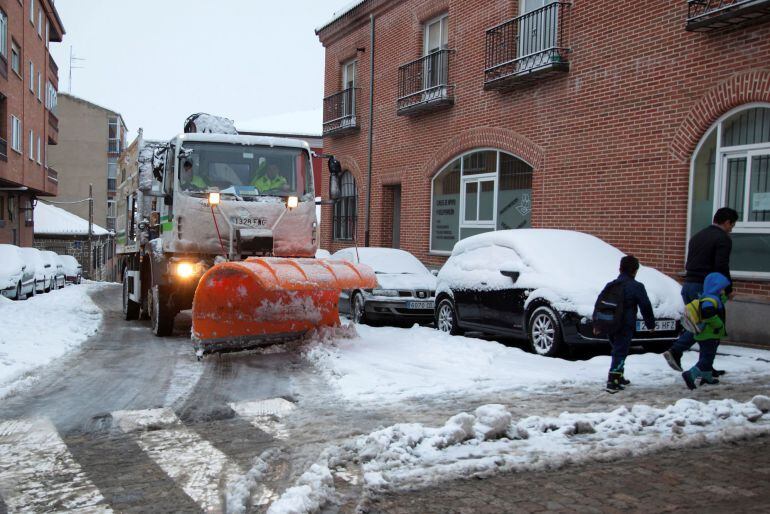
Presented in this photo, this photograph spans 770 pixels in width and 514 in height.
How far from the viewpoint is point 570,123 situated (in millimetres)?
13359

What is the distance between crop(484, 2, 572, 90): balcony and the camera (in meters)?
13.5

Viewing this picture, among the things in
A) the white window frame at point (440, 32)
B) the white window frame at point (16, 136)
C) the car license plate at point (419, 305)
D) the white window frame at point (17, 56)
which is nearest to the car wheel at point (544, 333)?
the car license plate at point (419, 305)

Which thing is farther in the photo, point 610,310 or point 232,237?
point 232,237

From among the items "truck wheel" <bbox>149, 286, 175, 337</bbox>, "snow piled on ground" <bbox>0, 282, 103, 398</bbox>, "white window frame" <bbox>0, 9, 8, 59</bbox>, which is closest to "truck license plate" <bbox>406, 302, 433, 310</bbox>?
"truck wheel" <bbox>149, 286, 175, 337</bbox>

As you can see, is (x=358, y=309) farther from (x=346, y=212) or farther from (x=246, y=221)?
(x=346, y=212)

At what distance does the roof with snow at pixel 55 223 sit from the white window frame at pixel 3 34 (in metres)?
25.7

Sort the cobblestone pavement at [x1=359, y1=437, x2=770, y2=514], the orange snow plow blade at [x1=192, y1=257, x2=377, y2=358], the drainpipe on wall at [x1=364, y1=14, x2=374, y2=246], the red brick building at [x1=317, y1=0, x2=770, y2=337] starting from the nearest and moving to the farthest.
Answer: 1. the cobblestone pavement at [x1=359, y1=437, x2=770, y2=514]
2. the orange snow plow blade at [x1=192, y1=257, x2=377, y2=358]
3. the red brick building at [x1=317, y1=0, x2=770, y2=337]
4. the drainpipe on wall at [x1=364, y1=14, x2=374, y2=246]

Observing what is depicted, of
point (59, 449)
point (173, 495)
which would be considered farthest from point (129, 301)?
point (173, 495)

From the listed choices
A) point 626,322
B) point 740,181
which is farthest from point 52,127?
point 626,322

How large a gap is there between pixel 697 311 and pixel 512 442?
9.79ft

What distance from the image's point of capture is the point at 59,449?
15.8 feet

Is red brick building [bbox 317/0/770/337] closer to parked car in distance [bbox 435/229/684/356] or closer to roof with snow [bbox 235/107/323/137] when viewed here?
parked car in distance [bbox 435/229/684/356]

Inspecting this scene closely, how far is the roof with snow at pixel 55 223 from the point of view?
49.7 m

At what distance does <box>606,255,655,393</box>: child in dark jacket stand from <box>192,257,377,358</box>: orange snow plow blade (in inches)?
115
